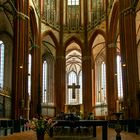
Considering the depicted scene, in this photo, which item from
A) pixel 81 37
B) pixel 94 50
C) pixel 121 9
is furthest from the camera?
pixel 94 50

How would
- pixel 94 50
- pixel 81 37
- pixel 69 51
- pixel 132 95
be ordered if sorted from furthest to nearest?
1. pixel 69 51
2. pixel 94 50
3. pixel 81 37
4. pixel 132 95

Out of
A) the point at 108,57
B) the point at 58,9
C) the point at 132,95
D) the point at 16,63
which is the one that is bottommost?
the point at 132,95

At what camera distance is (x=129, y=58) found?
24.8m

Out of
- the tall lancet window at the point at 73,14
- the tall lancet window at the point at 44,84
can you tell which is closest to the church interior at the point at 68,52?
the tall lancet window at the point at 73,14

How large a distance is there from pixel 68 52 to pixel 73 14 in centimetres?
863

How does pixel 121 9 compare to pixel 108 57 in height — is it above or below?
above

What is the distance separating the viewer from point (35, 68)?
35.9 m

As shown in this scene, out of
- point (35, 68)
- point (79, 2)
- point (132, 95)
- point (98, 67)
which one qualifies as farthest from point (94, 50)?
point (132, 95)

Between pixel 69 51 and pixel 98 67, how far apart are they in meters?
5.68

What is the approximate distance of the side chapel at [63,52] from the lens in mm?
25308

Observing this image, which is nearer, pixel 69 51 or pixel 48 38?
pixel 48 38

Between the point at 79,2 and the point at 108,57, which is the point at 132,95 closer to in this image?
the point at 108,57

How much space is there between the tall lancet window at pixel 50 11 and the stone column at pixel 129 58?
15.1 meters

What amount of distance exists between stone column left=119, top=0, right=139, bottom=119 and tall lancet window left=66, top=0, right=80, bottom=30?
15.5m
